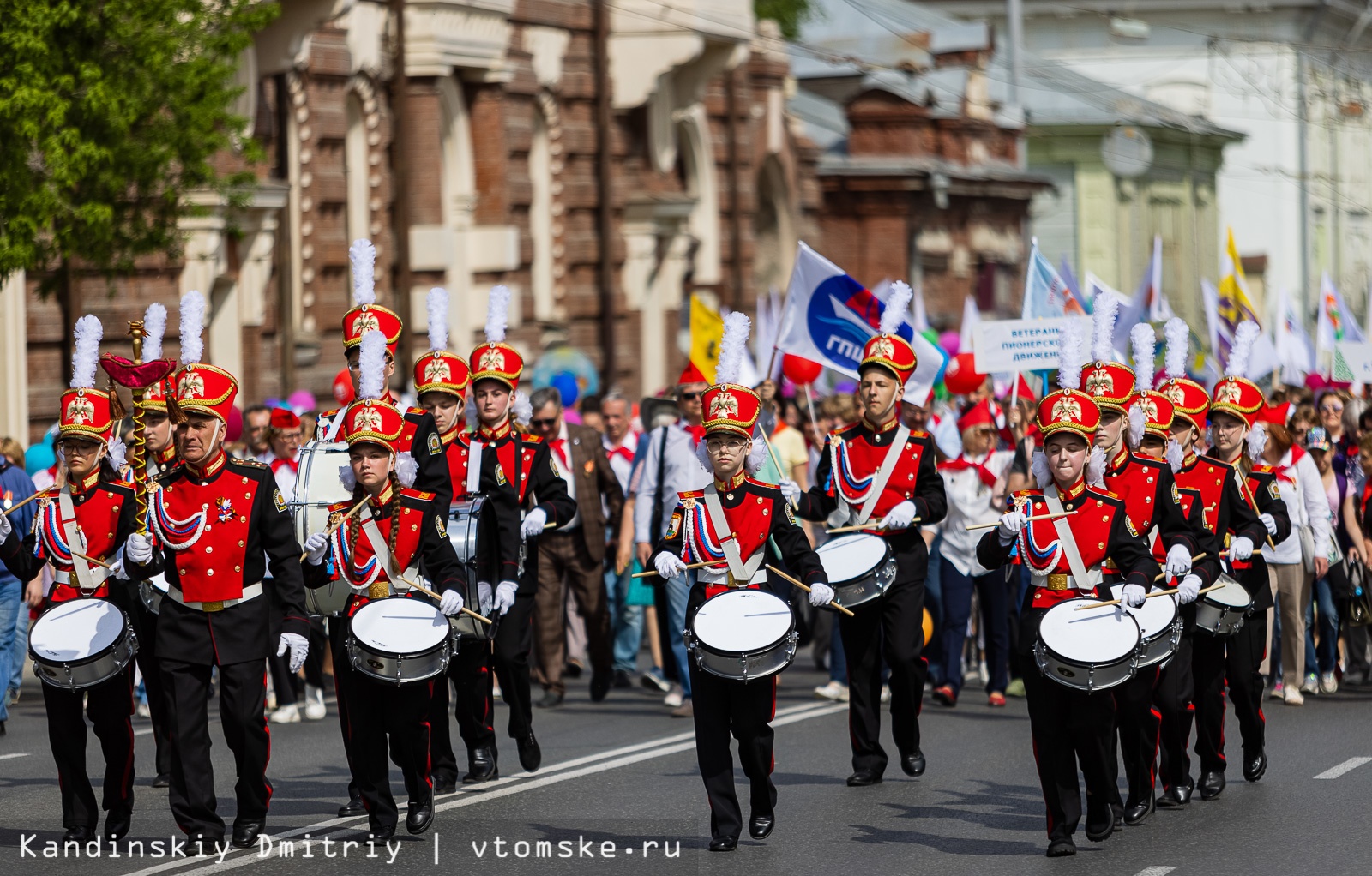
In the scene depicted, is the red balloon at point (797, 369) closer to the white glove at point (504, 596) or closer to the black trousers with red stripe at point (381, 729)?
the white glove at point (504, 596)

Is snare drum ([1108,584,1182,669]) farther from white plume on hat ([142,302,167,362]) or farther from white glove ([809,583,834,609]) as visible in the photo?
white plume on hat ([142,302,167,362])

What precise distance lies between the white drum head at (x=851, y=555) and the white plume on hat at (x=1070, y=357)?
1432 mm

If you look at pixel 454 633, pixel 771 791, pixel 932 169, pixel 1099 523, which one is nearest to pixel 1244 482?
pixel 1099 523

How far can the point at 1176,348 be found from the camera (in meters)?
12.1

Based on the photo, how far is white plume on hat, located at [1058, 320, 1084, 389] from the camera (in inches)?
404

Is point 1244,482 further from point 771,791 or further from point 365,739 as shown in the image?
point 365,739

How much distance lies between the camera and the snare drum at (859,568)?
11414 mm

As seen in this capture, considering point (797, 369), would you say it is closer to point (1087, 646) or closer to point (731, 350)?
point (731, 350)

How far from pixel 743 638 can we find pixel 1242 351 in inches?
155

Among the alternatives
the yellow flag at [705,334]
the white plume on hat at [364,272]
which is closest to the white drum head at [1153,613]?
the white plume on hat at [364,272]

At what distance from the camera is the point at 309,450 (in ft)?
35.5

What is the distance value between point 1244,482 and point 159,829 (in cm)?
499

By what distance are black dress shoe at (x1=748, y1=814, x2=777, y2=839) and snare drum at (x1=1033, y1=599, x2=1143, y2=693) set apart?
4.19 ft

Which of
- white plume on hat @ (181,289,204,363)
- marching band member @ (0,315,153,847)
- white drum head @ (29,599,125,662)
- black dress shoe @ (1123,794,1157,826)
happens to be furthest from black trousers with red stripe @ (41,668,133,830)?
black dress shoe @ (1123,794,1157,826)
